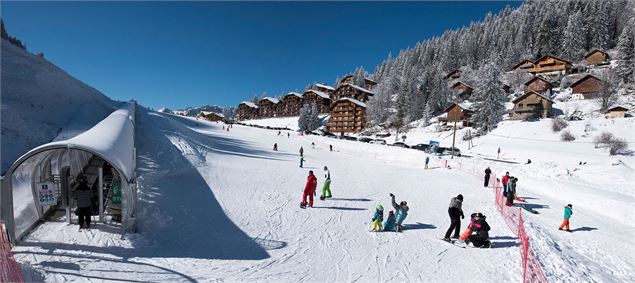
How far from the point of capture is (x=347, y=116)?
8294 centimetres

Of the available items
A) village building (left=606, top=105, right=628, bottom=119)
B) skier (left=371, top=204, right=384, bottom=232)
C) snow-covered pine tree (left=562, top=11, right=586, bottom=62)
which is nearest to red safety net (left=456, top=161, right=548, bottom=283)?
skier (left=371, top=204, right=384, bottom=232)

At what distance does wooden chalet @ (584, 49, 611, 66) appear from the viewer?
72.6 metres

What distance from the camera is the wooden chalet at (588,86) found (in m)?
55.2

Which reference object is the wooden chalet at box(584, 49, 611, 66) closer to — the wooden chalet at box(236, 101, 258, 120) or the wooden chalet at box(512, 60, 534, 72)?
the wooden chalet at box(512, 60, 534, 72)

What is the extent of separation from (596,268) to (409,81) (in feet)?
229

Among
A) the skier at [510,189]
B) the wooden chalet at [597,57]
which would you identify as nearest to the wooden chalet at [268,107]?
the wooden chalet at [597,57]

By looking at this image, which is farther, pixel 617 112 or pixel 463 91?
pixel 463 91

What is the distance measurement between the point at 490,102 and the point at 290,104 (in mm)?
70064

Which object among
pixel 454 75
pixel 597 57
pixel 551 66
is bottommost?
pixel 551 66

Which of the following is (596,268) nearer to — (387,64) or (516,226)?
(516,226)

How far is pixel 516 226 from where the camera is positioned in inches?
456

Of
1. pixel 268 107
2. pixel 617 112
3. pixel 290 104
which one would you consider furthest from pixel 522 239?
pixel 268 107

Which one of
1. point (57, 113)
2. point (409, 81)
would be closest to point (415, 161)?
point (57, 113)

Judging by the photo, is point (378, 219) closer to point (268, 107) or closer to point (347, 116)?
point (347, 116)
